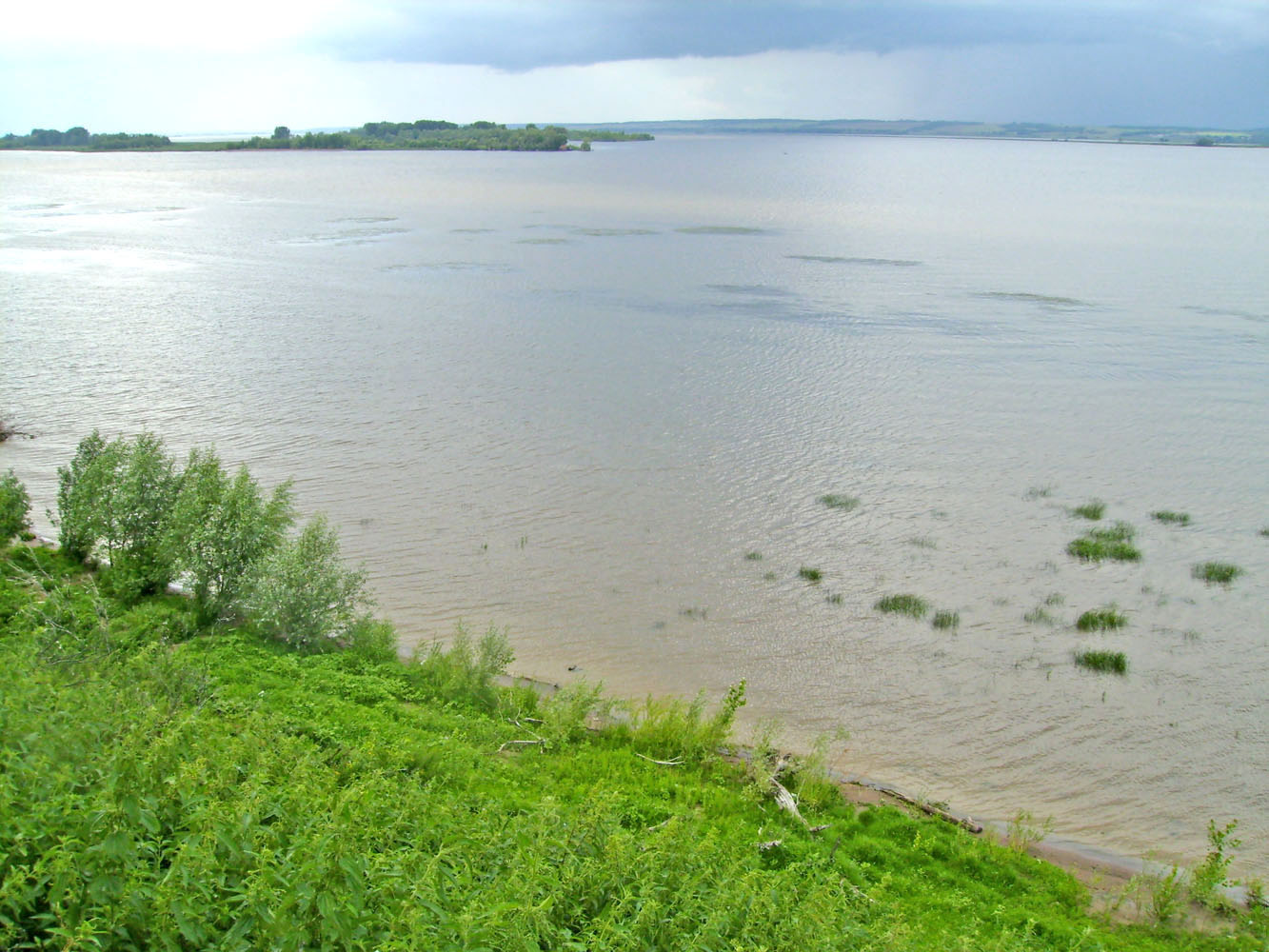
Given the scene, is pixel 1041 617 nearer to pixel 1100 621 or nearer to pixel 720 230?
pixel 1100 621

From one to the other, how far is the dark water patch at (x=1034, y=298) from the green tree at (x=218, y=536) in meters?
34.9

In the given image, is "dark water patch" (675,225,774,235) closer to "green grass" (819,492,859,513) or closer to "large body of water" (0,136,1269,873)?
"large body of water" (0,136,1269,873)

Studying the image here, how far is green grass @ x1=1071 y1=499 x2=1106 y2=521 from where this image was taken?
755 inches

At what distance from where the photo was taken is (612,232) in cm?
5691

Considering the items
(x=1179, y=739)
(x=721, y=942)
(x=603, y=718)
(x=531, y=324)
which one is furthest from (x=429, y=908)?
(x=531, y=324)

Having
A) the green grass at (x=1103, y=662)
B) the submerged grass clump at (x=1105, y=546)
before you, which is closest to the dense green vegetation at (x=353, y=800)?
the green grass at (x=1103, y=662)

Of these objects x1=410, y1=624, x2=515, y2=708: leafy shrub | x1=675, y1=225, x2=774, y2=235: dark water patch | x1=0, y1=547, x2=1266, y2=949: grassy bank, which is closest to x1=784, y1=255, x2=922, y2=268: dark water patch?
x1=675, y1=225, x2=774, y2=235: dark water patch

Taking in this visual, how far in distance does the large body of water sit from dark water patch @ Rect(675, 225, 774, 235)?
578 centimetres

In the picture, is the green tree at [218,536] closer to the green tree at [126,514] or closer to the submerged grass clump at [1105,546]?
the green tree at [126,514]

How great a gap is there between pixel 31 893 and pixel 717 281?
39.7 metres

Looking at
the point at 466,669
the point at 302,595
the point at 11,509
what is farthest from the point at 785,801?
the point at 11,509

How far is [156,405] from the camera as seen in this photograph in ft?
77.0

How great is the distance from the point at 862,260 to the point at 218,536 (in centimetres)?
4222

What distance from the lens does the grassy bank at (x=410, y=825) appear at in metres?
4.77
